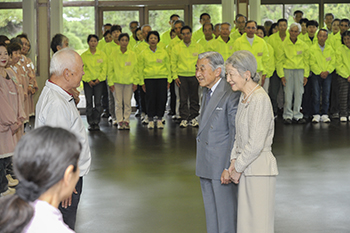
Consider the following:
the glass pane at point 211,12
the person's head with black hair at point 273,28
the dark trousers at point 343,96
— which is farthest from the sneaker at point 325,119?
the glass pane at point 211,12

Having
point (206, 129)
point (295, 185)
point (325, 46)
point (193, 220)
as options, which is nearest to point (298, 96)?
point (325, 46)

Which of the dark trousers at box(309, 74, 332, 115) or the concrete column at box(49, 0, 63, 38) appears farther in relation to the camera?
the concrete column at box(49, 0, 63, 38)

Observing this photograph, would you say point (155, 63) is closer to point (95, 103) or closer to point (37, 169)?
point (95, 103)

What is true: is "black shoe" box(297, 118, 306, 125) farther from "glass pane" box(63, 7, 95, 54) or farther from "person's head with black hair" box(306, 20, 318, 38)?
"glass pane" box(63, 7, 95, 54)

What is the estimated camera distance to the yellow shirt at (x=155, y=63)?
336 inches

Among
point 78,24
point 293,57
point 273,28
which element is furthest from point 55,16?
point 293,57

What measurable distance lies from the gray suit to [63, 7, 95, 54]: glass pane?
919 centimetres

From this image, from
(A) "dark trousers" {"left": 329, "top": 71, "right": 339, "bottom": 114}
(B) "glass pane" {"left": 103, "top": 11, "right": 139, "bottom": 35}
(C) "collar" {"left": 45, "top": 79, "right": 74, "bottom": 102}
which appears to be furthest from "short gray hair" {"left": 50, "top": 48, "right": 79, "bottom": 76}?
(B) "glass pane" {"left": 103, "top": 11, "right": 139, "bottom": 35}

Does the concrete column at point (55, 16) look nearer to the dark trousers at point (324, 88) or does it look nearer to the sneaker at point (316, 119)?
the dark trousers at point (324, 88)

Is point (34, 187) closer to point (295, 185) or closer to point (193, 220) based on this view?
point (193, 220)

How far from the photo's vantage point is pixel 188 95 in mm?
8867

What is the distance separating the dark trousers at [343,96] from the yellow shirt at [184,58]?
2.79 m

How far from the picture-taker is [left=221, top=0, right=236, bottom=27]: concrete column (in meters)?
11.5

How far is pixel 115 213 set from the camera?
A: 12.8ft
